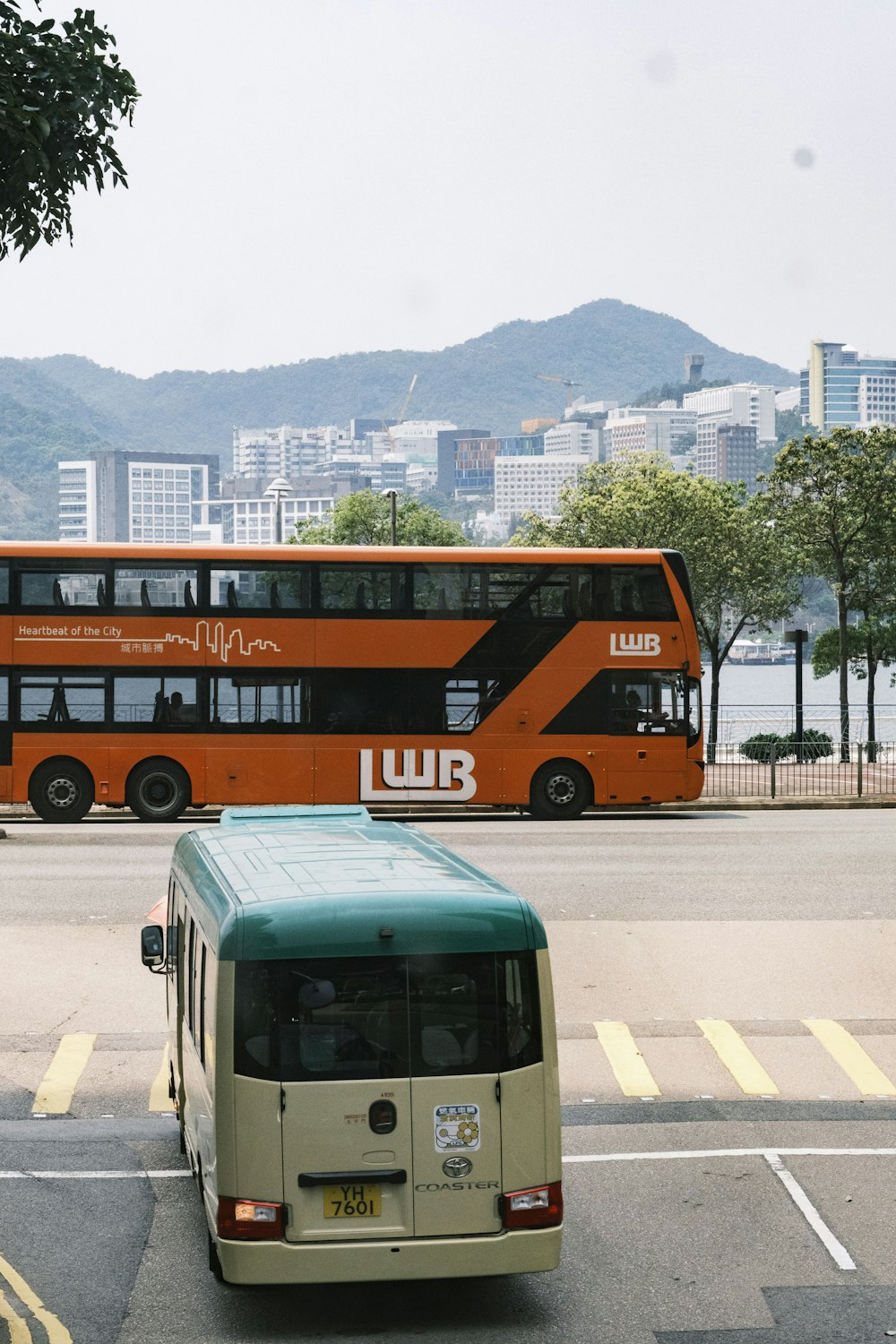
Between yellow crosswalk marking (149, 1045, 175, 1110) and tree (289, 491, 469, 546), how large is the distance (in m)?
57.6

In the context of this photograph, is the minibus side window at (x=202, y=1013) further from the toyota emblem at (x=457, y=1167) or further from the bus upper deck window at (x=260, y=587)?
the bus upper deck window at (x=260, y=587)

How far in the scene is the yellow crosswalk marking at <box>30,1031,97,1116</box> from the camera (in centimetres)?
1122

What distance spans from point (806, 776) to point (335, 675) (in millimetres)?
12794

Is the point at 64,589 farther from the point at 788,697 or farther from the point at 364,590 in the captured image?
the point at 788,697

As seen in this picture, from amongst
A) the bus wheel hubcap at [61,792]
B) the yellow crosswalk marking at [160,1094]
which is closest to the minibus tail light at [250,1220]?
the yellow crosswalk marking at [160,1094]

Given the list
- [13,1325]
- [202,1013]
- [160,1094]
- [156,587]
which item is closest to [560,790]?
[156,587]

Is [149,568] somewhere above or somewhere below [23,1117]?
above

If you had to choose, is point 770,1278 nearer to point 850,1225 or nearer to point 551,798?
point 850,1225

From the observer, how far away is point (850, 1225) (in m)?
8.66

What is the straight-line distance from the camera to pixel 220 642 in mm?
26625

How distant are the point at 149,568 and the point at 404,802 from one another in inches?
234

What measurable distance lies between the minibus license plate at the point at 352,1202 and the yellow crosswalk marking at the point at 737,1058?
5264mm

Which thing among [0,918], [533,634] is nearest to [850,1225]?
[0,918]

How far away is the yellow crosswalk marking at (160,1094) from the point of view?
1122cm
